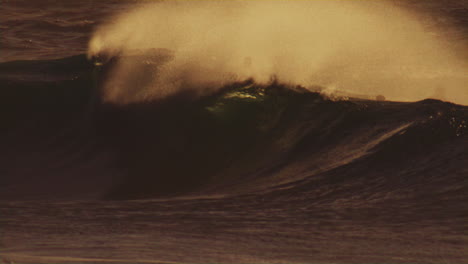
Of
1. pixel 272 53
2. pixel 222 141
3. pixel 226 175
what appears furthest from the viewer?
pixel 272 53

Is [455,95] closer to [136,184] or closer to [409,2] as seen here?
[136,184]

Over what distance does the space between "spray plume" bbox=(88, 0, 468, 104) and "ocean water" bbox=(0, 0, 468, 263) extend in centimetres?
21

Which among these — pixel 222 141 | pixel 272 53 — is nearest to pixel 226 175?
pixel 222 141

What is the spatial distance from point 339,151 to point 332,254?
12.7ft

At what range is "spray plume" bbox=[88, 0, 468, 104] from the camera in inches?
439

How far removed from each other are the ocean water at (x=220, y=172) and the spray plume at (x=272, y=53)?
21 centimetres

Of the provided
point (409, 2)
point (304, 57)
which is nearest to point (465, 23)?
point (409, 2)

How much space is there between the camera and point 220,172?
344 inches

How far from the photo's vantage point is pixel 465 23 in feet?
81.1

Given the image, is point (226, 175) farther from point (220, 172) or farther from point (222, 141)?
point (222, 141)

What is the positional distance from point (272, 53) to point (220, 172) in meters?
3.44

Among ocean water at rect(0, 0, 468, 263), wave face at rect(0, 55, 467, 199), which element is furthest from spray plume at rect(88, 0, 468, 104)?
wave face at rect(0, 55, 467, 199)

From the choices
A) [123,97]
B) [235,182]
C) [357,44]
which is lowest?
[235,182]

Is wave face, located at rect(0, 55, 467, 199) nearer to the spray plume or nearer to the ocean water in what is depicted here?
the ocean water
